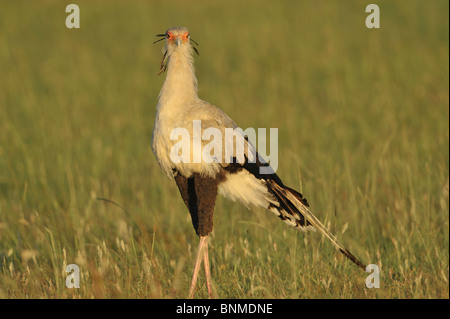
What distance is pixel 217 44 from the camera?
12719 millimetres

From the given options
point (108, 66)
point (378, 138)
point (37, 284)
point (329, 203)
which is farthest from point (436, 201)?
point (108, 66)

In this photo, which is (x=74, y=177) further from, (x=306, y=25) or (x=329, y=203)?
(x=306, y=25)

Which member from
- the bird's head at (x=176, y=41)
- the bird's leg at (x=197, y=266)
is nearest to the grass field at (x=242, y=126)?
the bird's leg at (x=197, y=266)

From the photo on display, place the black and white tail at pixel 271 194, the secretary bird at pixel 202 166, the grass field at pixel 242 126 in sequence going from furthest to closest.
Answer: the grass field at pixel 242 126 → the black and white tail at pixel 271 194 → the secretary bird at pixel 202 166

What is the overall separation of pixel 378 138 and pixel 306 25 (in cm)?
607

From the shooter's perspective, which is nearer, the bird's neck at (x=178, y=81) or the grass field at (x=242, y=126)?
the bird's neck at (x=178, y=81)

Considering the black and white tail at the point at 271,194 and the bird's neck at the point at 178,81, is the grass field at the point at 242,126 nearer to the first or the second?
the black and white tail at the point at 271,194

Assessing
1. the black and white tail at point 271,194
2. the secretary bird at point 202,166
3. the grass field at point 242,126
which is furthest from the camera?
the grass field at point 242,126

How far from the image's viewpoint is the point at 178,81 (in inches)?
149

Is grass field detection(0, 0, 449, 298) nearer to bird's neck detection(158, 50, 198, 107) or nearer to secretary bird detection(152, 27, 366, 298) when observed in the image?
secretary bird detection(152, 27, 366, 298)

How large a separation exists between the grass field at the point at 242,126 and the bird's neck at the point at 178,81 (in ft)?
2.99

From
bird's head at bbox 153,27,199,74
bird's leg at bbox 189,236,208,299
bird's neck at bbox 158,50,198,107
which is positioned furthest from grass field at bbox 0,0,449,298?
bird's head at bbox 153,27,199,74

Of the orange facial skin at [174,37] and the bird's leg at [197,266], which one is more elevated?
the orange facial skin at [174,37]

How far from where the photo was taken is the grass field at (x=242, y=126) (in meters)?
4.34
